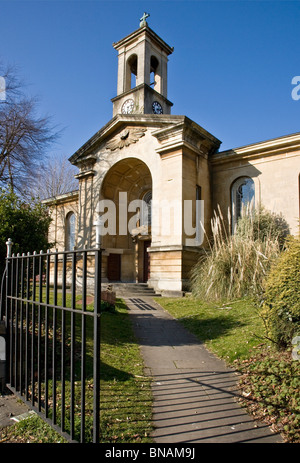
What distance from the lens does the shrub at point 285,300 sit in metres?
4.43

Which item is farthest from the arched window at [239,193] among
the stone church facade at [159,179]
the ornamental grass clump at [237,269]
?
the ornamental grass clump at [237,269]

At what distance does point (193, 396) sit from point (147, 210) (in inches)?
604

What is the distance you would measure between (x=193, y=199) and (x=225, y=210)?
7.62ft

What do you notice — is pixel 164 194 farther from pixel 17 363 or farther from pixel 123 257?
pixel 17 363

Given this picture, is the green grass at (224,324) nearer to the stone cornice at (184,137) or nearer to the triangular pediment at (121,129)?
the stone cornice at (184,137)

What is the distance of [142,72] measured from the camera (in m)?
18.9

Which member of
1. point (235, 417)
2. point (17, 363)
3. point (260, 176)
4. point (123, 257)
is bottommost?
point (235, 417)

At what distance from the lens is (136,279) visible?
18719 millimetres

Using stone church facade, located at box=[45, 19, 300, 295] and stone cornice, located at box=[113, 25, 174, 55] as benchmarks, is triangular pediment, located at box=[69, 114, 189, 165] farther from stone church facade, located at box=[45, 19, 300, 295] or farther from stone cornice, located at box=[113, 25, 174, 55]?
stone cornice, located at box=[113, 25, 174, 55]

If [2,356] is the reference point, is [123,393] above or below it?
below

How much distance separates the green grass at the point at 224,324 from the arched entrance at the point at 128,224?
8.24m

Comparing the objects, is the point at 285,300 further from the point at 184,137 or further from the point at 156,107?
the point at 156,107

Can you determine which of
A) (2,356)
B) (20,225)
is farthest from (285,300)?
(20,225)
